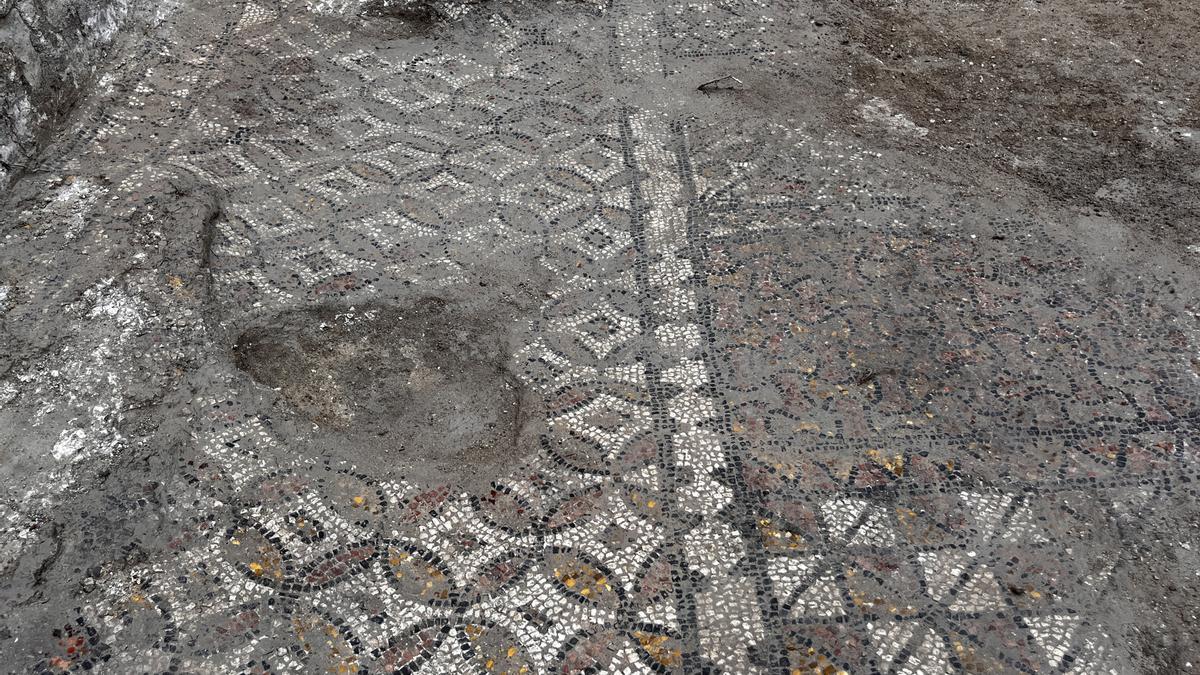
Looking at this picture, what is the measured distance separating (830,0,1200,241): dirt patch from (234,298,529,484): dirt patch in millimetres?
3032

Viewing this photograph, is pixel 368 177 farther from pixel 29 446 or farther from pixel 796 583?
pixel 796 583

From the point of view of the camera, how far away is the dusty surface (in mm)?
3406

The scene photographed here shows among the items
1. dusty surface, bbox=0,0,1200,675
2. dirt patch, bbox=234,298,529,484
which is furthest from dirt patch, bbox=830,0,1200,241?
dirt patch, bbox=234,298,529,484

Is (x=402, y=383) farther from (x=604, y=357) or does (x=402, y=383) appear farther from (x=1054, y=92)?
(x=1054, y=92)

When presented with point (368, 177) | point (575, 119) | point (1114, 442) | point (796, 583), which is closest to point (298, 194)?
point (368, 177)

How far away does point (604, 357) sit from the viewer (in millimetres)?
4406

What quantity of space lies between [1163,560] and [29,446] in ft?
15.3

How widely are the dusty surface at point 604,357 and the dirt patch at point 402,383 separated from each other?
2 cm

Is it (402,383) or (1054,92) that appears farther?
(1054,92)

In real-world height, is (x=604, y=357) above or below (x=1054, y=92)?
below

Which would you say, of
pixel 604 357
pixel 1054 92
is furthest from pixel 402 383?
pixel 1054 92

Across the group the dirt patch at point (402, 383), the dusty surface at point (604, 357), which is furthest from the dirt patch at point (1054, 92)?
the dirt patch at point (402, 383)

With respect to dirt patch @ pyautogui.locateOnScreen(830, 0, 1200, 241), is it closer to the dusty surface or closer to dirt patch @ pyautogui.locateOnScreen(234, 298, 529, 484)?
the dusty surface

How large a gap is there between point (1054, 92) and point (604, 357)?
12.6ft
